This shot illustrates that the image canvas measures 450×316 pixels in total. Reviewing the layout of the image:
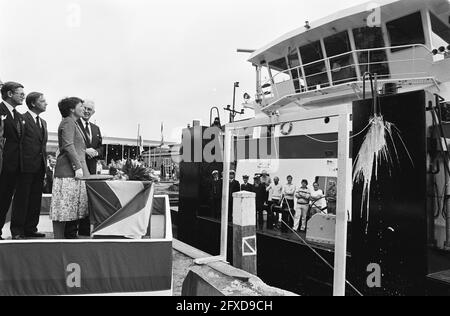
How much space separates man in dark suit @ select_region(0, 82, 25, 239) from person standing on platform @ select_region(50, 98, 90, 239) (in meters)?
0.43

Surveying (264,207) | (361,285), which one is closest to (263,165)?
(264,207)

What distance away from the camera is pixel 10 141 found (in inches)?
143

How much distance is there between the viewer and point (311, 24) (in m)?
10.8

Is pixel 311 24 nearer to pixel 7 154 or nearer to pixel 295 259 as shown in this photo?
pixel 295 259

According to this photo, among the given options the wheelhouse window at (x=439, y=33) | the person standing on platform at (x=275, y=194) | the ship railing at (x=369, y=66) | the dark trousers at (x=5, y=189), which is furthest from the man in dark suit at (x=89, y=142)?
the wheelhouse window at (x=439, y=33)

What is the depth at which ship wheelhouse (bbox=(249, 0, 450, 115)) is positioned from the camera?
904 cm

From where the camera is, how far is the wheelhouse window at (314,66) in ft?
37.0

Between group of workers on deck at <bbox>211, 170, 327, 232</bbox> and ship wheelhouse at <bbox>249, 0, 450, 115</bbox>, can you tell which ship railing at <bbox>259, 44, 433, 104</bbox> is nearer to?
ship wheelhouse at <bbox>249, 0, 450, 115</bbox>

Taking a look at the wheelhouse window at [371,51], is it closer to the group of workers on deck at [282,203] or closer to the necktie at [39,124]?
the group of workers on deck at [282,203]

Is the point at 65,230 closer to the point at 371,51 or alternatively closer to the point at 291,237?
the point at 291,237

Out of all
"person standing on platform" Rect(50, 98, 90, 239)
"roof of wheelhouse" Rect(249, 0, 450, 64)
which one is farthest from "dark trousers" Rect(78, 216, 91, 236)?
"roof of wheelhouse" Rect(249, 0, 450, 64)

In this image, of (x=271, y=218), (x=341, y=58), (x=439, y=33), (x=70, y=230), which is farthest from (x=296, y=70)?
(x=70, y=230)

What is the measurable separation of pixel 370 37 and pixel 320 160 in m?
4.01

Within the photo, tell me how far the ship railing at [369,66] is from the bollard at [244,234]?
600cm
